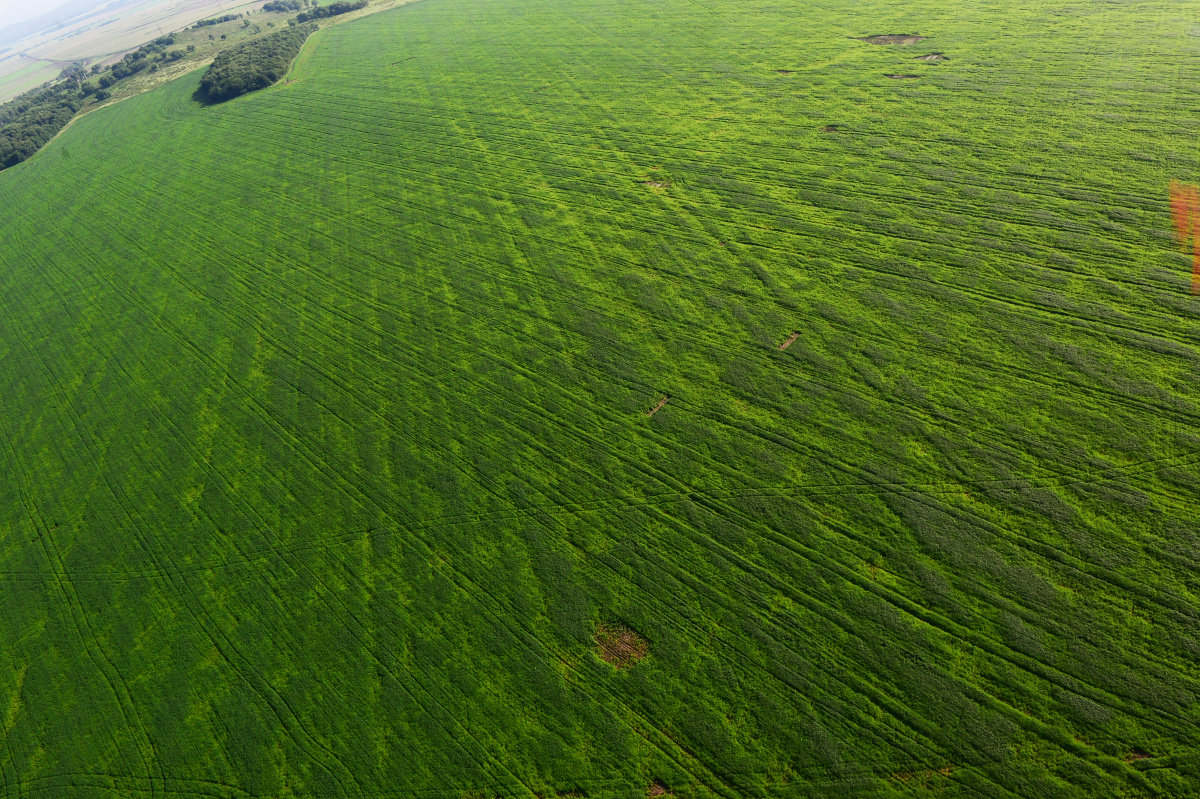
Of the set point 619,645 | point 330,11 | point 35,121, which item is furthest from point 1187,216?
point 330,11

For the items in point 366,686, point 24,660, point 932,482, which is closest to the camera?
point 366,686

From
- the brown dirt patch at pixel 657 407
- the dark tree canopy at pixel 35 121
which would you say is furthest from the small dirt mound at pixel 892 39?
the dark tree canopy at pixel 35 121

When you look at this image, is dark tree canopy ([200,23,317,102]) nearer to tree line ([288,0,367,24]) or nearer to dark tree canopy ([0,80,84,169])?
tree line ([288,0,367,24])

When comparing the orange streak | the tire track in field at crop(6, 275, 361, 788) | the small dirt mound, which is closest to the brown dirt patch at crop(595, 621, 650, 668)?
the tire track in field at crop(6, 275, 361, 788)

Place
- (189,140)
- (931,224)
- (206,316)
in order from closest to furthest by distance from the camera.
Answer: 1. (931,224)
2. (206,316)
3. (189,140)

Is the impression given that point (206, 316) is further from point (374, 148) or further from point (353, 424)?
point (374, 148)

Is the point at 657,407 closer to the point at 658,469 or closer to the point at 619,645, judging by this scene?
the point at 658,469

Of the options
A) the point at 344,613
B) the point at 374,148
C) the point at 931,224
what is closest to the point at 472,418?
the point at 344,613
